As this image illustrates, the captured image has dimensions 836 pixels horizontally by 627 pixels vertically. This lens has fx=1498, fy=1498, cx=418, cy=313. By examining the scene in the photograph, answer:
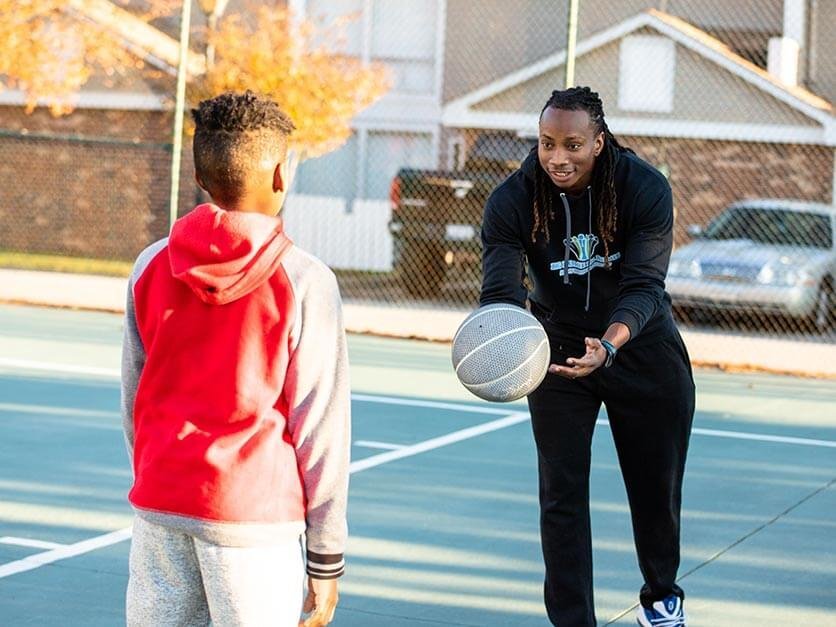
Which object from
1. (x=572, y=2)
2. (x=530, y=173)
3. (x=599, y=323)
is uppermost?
(x=572, y=2)

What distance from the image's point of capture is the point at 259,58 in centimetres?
2377

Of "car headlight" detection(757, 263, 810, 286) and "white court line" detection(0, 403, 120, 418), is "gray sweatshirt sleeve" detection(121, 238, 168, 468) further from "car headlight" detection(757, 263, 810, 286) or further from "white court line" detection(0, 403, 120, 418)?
"car headlight" detection(757, 263, 810, 286)

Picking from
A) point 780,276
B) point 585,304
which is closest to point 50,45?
point 780,276

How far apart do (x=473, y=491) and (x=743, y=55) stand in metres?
21.9

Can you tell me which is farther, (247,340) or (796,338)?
(796,338)

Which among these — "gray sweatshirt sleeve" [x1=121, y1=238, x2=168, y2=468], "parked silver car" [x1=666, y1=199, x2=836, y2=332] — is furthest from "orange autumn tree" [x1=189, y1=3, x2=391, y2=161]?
"gray sweatshirt sleeve" [x1=121, y1=238, x2=168, y2=468]

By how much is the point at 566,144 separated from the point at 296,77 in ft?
63.6

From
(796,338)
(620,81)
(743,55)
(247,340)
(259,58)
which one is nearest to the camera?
(247,340)

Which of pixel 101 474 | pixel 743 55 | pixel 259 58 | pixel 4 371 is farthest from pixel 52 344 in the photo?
pixel 743 55

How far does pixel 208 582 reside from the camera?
3.16 m

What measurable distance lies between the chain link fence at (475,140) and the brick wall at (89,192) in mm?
34

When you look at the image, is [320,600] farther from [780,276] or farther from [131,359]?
[780,276]

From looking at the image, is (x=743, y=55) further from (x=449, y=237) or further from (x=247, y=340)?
(x=247, y=340)

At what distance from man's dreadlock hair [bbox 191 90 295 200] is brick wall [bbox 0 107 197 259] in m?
23.6
